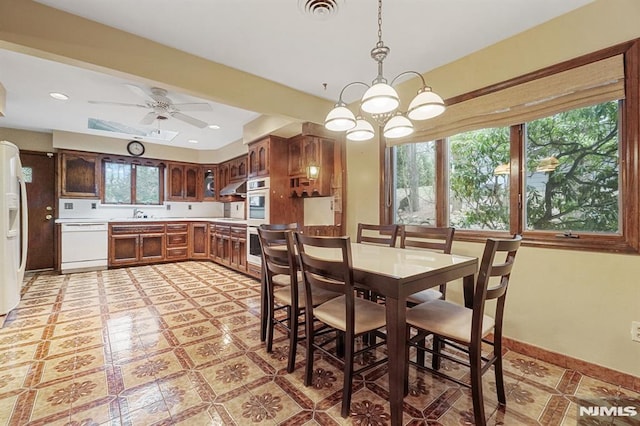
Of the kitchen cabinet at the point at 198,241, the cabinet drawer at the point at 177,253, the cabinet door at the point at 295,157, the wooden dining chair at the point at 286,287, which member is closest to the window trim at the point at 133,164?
the kitchen cabinet at the point at 198,241

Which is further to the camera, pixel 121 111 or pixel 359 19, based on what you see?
pixel 121 111

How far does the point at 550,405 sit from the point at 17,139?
7.37 metres

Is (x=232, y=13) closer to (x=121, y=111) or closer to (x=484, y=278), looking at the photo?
(x=484, y=278)

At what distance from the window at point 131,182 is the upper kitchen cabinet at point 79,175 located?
182 millimetres

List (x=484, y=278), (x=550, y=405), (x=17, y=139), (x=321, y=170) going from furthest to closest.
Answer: (x=17, y=139)
(x=321, y=170)
(x=550, y=405)
(x=484, y=278)

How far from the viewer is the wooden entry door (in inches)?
184

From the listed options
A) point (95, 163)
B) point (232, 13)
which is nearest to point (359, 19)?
point (232, 13)

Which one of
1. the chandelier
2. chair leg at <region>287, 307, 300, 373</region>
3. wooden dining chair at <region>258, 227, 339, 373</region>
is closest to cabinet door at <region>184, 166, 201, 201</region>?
wooden dining chair at <region>258, 227, 339, 373</region>

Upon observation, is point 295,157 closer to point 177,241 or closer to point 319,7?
point 319,7

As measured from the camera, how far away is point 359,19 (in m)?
2.00

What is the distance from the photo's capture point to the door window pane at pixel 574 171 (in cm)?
189

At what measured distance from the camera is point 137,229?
16.7 feet

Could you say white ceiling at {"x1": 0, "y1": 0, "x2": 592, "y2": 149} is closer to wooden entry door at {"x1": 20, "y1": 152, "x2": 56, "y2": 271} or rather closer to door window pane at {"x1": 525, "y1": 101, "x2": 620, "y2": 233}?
door window pane at {"x1": 525, "y1": 101, "x2": 620, "y2": 233}

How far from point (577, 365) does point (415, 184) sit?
191cm
